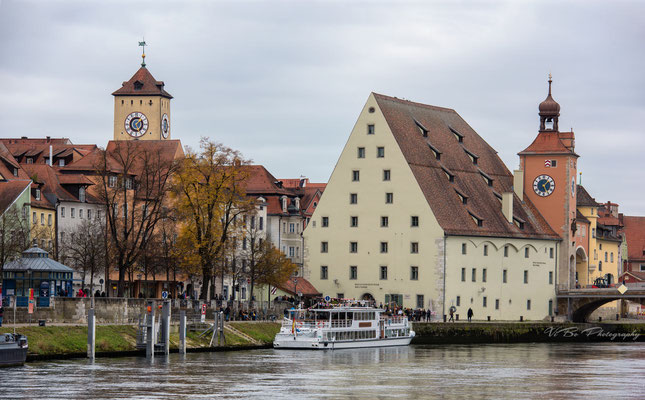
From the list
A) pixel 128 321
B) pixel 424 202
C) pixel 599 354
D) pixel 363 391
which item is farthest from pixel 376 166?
pixel 363 391

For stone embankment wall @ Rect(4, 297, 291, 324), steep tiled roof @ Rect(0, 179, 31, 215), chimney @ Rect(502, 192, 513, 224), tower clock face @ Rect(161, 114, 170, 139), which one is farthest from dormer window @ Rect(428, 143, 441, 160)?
tower clock face @ Rect(161, 114, 170, 139)

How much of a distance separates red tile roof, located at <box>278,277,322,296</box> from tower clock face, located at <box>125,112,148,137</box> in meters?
45.2

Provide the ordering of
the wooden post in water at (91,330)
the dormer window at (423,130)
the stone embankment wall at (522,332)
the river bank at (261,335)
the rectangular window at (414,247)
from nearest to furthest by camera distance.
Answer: the river bank at (261,335) < the wooden post in water at (91,330) < the stone embankment wall at (522,332) < the rectangular window at (414,247) < the dormer window at (423,130)

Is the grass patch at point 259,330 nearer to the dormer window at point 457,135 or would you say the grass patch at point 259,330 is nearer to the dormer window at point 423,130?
the dormer window at point 423,130

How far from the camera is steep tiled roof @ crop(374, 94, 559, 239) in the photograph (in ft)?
386

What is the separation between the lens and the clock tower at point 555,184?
128625mm

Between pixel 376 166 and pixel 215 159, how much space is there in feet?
71.4

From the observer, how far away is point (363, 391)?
6203cm

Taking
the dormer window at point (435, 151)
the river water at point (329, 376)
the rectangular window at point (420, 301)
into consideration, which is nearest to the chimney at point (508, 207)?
the dormer window at point (435, 151)

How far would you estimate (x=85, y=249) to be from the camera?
103 m

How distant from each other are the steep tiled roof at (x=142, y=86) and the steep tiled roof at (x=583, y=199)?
1850 inches

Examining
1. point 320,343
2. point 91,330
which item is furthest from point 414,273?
point 91,330

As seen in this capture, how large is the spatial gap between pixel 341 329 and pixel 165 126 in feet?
234

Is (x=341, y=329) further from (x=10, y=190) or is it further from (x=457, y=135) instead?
(x=457, y=135)
